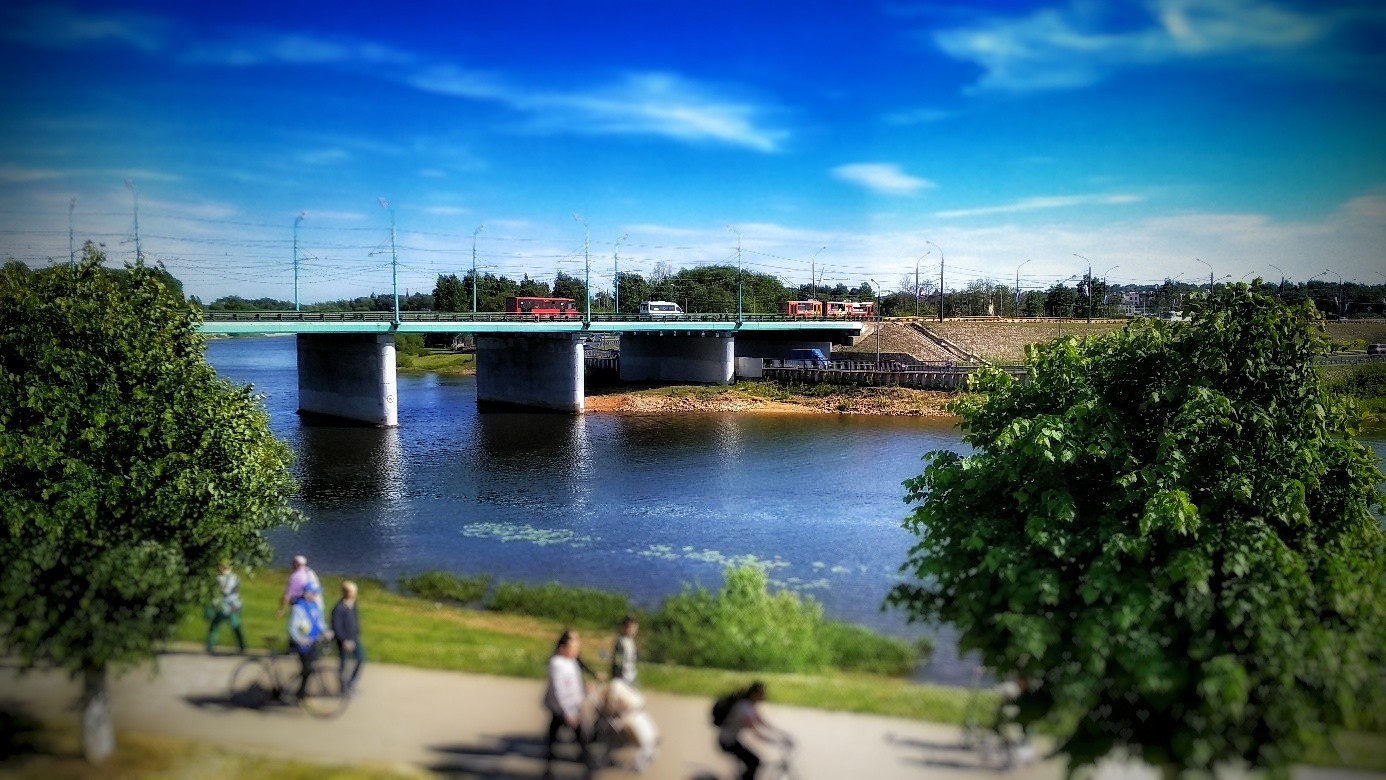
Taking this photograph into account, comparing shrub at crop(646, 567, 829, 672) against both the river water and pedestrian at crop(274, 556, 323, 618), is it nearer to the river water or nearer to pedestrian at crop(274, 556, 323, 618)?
the river water

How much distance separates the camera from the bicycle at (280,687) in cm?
1293

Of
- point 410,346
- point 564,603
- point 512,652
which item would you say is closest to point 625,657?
point 512,652

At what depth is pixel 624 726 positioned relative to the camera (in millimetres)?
11266

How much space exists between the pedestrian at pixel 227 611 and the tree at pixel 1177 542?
11.1 metres

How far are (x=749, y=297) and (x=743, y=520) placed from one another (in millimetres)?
120545

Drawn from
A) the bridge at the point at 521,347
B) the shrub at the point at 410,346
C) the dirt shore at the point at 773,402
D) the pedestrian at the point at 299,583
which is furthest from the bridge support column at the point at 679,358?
the pedestrian at the point at 299,583

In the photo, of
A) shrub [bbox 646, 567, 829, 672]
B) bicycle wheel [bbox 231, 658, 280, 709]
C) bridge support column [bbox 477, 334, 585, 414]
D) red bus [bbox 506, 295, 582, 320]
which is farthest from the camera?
red bus [bbox 506, 295, 582, 320]

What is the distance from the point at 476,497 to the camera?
1596 inches

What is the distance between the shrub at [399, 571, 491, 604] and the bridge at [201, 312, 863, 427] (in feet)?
92.5

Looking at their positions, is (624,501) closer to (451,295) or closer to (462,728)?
(462,728)

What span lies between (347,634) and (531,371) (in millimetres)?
67277

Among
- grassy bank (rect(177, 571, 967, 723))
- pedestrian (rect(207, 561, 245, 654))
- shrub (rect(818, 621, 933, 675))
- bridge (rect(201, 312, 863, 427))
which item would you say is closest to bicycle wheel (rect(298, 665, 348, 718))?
grassy bank (rect(177, 571, 967, 723))

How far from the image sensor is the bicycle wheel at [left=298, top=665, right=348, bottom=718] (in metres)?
12.8

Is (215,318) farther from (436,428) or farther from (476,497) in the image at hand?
(476,497)
